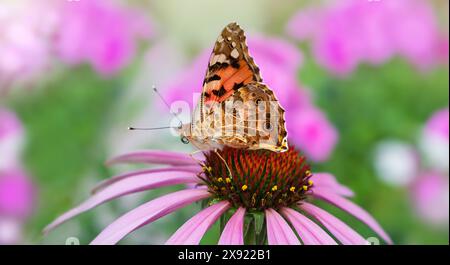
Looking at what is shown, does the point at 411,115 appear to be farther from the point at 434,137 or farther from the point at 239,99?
the point at 239,99

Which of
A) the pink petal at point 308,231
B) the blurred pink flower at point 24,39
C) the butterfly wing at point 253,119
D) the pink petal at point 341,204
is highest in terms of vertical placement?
the blurred pink flower at point 24,39

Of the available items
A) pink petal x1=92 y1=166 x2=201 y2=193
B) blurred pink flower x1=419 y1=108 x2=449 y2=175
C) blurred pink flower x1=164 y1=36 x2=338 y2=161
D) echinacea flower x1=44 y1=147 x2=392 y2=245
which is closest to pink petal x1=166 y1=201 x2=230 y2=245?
echinacea flower x1=44 y1=147 x2=392 y2=245

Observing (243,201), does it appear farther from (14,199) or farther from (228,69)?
(14,199)

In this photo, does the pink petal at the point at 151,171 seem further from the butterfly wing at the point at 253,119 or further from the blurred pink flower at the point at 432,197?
the blurred pink flower at the point at 432,197

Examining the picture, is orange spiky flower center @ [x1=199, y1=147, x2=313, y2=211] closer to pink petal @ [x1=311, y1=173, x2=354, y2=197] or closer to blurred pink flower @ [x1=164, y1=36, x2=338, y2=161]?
pink petal @ [x1=311, y1=173, x2=354, y2=197]

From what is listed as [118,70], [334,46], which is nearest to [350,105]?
[334,46]

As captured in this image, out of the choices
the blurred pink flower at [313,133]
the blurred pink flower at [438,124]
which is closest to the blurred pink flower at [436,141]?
the blurred pink flower at [438,124]
